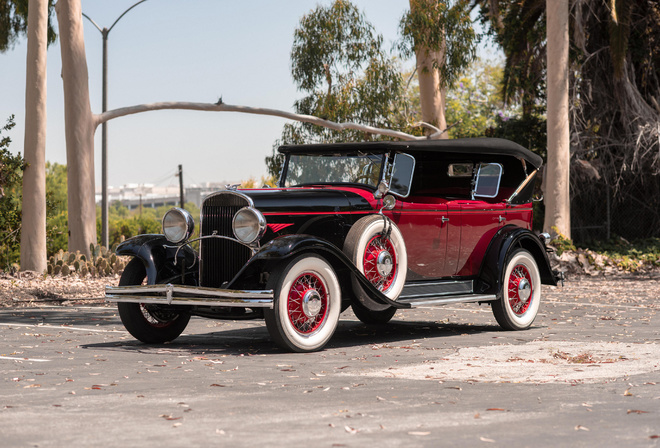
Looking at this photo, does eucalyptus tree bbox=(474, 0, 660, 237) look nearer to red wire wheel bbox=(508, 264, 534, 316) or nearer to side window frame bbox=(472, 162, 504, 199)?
side window frame bbox=(472, 162, 504, 199)

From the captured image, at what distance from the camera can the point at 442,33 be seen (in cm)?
2302

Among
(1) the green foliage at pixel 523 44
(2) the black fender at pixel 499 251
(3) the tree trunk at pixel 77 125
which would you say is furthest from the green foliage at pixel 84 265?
(1) the green foliage at pixel 523 44

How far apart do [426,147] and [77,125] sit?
10260mm

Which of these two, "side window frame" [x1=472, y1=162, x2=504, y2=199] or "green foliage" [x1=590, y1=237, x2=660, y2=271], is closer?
"side window frame" [x1=472, y1=162, x2=504, y2=199]

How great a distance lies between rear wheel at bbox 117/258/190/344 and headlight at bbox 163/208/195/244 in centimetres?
51

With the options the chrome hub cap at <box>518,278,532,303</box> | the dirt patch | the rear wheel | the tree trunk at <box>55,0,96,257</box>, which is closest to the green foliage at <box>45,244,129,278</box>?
the tree trunk at <box>55,0,96,257</box>

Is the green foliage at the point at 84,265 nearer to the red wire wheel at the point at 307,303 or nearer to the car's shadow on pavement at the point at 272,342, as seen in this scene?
the car's shadow on pavement at the point at 272,342

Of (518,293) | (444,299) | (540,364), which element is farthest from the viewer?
(518,293)

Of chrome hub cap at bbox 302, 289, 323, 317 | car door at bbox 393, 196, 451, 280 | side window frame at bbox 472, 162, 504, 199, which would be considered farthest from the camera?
side window frame at bbox 472, 162, 504, 199

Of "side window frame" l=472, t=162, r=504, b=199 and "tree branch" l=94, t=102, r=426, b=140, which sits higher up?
"tree branch" l=94, t=102, r=426, b=140

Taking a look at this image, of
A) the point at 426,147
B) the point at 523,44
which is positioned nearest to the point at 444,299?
the point at 426,147

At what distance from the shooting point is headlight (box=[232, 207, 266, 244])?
27.6 ft

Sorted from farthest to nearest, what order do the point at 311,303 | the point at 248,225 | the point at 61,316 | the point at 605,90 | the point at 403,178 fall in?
the point at 605,90 < the point at 61,316 < the point at 403,178 < the point at 248,225 < the point at 311,303

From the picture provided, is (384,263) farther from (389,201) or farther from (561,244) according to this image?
(561,244)
